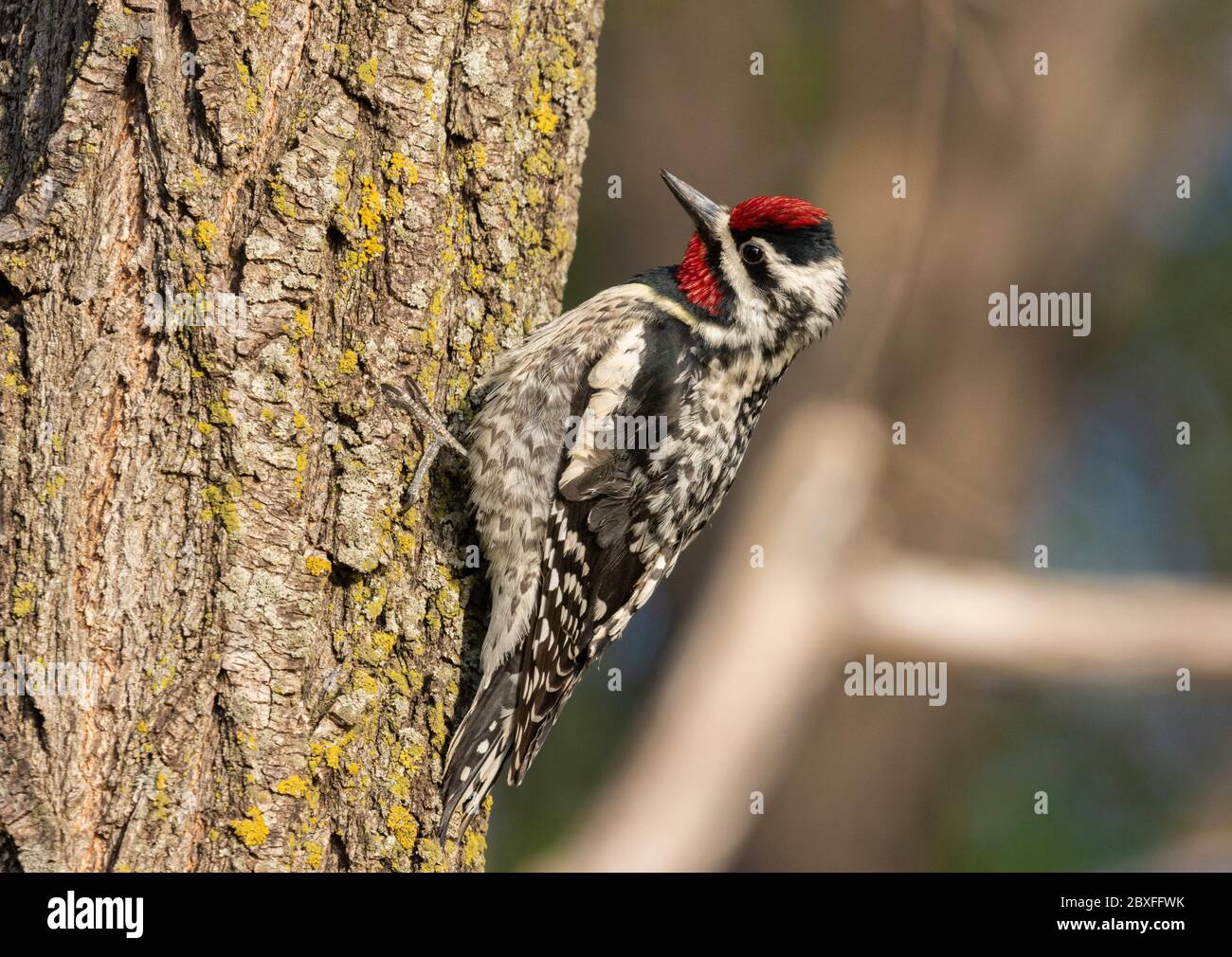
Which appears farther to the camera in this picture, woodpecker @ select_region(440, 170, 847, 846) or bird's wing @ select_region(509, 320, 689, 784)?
bird's wing @ select_region(509, 320, 689, 784)

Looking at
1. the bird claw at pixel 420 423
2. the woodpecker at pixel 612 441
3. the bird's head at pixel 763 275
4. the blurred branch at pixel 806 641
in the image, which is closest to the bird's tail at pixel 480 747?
the woodpecker at pixel 612 441

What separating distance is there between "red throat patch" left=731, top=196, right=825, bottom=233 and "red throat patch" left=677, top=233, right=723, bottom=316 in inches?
6.1

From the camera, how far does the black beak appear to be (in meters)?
3.44

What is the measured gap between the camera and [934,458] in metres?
6.80

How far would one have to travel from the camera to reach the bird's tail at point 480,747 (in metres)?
2.86

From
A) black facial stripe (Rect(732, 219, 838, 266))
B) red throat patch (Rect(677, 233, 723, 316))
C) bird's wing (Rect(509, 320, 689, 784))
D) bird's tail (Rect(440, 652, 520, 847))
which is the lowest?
bird's tail (Rect(440, 652, 520, 847))

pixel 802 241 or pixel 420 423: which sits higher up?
pixel 802 241

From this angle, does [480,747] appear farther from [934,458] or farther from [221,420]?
[934,458]

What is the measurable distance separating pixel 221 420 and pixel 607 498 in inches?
44.0

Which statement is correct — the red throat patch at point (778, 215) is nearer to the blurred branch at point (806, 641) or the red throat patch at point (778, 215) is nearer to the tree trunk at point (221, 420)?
the tree trunk at point (221, 420)

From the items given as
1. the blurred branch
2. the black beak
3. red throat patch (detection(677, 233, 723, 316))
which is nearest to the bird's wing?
red throat patch (detection(677, 233, 723, 316))

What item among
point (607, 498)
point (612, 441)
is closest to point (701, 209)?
point (612, 441)

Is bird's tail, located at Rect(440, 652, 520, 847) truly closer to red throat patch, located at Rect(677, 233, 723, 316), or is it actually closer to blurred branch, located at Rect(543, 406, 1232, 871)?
red throat patch, located at Rect(677, 233, 723, 316)
